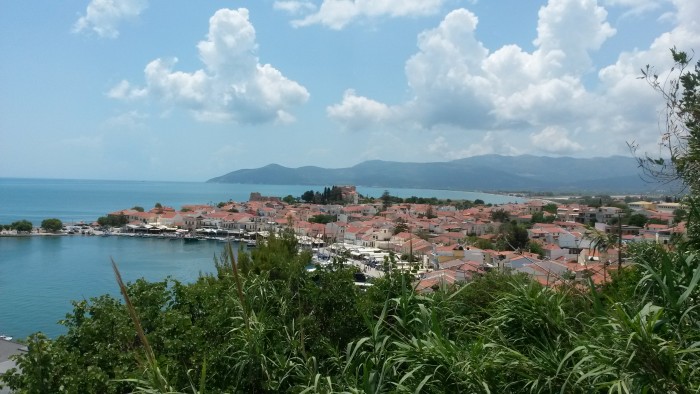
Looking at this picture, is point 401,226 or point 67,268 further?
point 67,268

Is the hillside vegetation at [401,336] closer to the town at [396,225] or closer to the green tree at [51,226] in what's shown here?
the town at [396,225]

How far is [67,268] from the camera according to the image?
91.7 feet

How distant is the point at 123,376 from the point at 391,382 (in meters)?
1.85

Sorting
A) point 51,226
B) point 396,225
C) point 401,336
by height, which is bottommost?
point 51,226

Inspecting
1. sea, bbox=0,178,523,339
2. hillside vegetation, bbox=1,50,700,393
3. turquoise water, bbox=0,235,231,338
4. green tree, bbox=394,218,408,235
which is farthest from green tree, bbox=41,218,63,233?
hillside vegetation, bbox=1,50,700,393

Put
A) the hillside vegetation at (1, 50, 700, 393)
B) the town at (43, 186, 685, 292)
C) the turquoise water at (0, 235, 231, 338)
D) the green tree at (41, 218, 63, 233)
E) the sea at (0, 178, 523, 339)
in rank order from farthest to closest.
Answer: the green tree at (41, 218, 63, 233), the town at (43, 186, 685, 292), the turquoise water at (0, 235, 231, 338), the sea at (0, 178, 523, 339), the hillside vegetation at (1, 50, 700, 393)

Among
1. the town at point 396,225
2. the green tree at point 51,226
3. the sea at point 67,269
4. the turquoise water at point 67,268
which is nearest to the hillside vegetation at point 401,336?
the sea at point 67,269

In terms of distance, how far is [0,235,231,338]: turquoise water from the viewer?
18750 mm

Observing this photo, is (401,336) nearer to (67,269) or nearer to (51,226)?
(67,269)

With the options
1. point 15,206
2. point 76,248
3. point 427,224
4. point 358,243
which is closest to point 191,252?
point 76,248

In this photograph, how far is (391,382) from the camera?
203 centimetres

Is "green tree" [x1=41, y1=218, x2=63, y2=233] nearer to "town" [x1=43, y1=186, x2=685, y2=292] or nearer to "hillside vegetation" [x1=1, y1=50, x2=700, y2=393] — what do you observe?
"town" [x1=43, y1=186, x2=685, y2=292]

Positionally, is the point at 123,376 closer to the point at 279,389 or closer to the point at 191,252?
the point at 279,389

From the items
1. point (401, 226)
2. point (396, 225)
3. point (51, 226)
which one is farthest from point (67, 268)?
point (401, 226)
